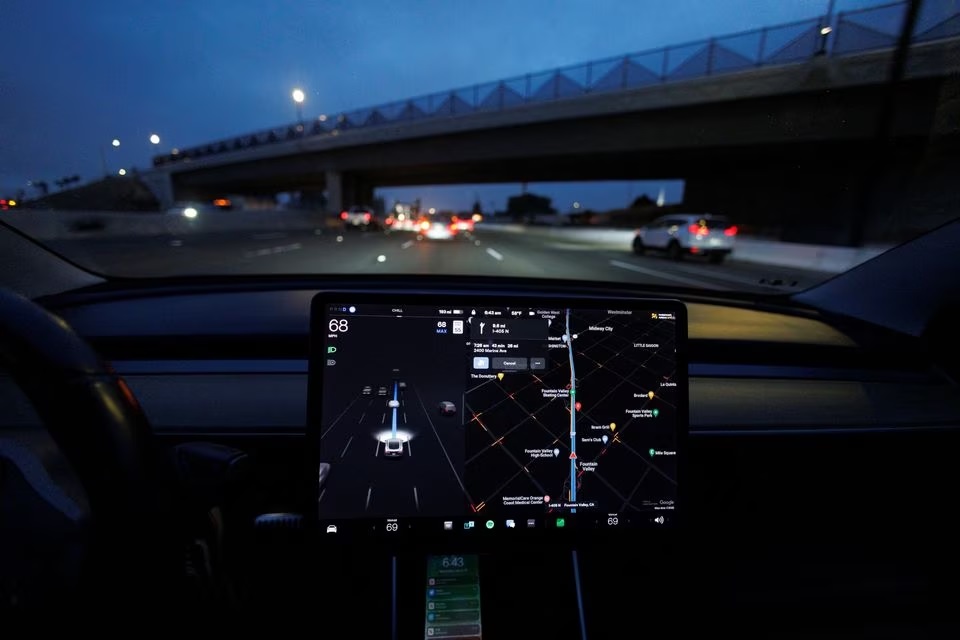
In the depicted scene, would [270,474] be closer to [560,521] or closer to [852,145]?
[560,521]

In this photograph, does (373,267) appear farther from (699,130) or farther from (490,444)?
(699,130)

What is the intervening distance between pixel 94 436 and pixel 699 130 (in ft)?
65.4

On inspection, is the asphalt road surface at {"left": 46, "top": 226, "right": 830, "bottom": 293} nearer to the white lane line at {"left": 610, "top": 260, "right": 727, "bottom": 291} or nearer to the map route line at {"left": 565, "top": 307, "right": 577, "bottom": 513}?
the white lane line at {"left": 610, "top": 260, "right": 727, "bottom": 291}

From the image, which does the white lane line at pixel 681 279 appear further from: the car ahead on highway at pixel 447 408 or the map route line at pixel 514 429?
the car ahead on highway at pixel 447 408

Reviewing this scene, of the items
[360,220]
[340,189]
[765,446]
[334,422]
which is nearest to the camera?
[334,422]

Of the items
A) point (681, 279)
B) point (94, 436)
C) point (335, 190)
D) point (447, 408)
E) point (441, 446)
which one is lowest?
point (681, 279)

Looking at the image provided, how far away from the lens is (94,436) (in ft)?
3.36

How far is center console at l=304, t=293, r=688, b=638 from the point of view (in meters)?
1.72

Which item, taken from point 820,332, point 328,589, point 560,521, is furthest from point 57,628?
point 820,332

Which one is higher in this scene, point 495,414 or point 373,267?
point 495,414

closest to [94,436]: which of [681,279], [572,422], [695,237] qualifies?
[572,422]

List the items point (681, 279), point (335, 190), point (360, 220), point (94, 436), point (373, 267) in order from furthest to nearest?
point (335, 190)
point (360, 220)
point (681, 279)
point (373, 267)
point (94, 436)

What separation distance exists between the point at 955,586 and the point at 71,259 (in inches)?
195

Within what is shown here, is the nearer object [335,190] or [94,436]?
[94,436]
